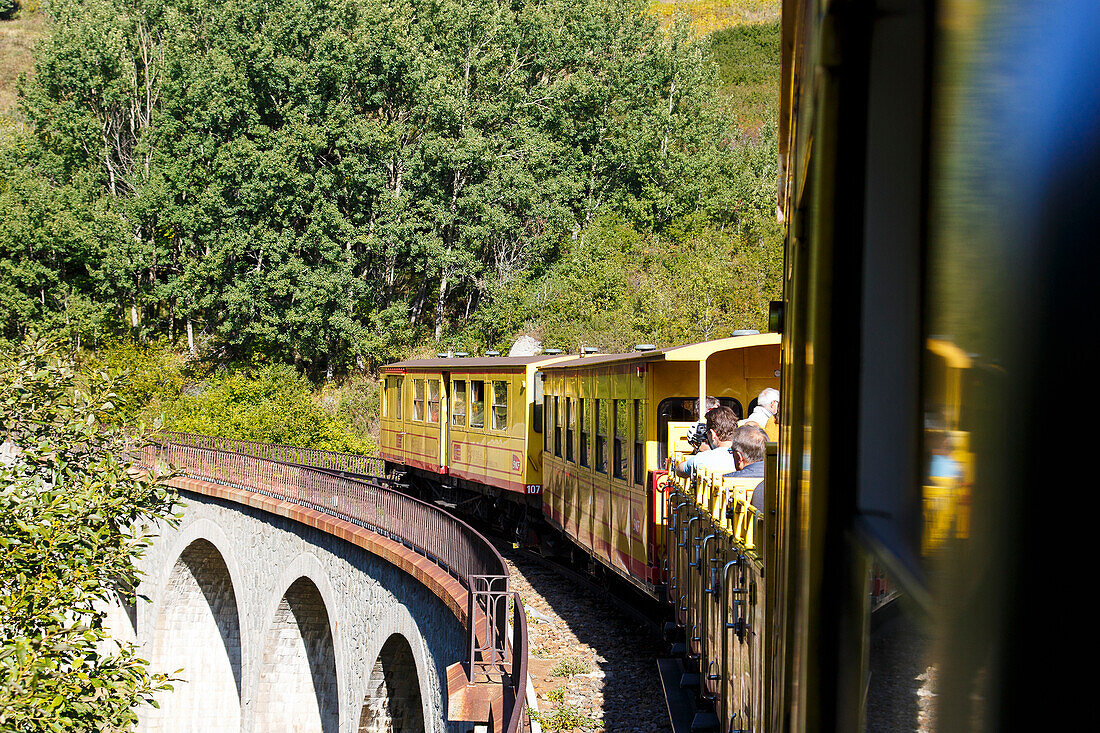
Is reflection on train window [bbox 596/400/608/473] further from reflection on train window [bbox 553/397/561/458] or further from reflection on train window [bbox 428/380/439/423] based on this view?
reflection on train window [bbox 428/380/439/423]

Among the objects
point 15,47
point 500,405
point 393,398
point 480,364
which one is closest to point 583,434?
point 500,405

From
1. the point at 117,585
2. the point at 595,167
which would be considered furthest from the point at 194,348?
the point at 117,585

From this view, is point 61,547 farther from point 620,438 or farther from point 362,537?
point 362,537

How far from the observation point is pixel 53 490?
10.0 meters

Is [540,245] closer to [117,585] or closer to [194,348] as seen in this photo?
[194,348]

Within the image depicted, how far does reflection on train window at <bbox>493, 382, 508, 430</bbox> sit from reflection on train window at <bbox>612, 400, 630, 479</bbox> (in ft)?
23.7

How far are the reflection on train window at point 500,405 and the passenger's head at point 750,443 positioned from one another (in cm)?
1304

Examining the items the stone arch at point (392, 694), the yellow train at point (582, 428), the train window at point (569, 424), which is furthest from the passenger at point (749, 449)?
the stone arch at point (392, 694)

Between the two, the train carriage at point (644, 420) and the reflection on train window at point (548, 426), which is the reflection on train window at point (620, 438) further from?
the reflection on train window at point (548, 426)

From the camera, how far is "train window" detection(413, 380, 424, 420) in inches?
905

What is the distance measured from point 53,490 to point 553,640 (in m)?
5.48

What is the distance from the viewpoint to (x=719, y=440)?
270 inches

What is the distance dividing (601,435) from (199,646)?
21.4 meters

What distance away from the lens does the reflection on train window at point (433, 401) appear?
21812 mm
